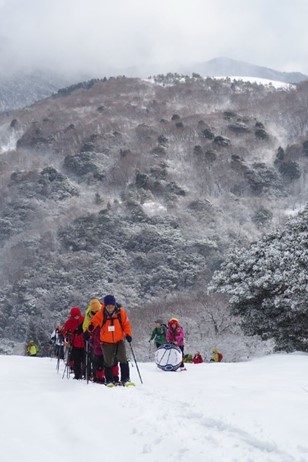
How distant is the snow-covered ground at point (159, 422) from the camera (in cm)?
493

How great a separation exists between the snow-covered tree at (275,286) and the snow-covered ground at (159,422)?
6.97 m

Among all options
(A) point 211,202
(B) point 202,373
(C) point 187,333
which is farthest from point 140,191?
(B) point 202,373

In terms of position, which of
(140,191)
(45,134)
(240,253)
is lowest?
(240,253)

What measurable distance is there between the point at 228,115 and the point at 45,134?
122 feet

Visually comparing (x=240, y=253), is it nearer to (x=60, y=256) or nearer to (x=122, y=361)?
(x=122, y=361)

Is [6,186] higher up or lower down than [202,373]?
higher up

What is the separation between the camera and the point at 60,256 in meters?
72.0

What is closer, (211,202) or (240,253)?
(240,253)

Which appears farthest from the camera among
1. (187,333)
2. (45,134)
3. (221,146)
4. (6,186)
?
A: (45,134)

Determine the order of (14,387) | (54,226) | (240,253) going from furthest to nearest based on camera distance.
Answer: (54,226), (240,253), (14,387)

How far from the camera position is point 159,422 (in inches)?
238

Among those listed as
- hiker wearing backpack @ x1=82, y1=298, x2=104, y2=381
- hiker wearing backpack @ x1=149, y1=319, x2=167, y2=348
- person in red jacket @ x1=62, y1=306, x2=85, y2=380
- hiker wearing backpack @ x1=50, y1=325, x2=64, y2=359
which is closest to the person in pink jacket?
hiker wearing backpack @ x1=149, y1=319, x2=167, y2=348

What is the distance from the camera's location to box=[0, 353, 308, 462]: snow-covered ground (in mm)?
4934

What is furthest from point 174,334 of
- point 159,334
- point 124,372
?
point 124,372
